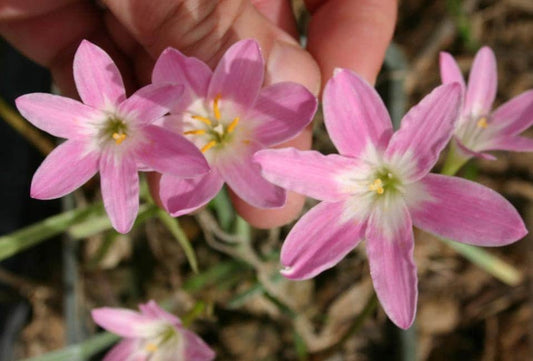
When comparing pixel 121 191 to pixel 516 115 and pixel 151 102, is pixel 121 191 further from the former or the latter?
pixel 516 115

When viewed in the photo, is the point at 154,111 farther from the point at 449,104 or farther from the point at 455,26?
the point at 455,26

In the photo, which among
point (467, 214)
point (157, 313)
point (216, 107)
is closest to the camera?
point (467, 214)

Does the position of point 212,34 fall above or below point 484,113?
above

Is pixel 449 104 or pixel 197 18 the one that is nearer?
pixel 449 104

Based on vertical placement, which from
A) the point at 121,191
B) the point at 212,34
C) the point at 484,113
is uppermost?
the point at 212,34

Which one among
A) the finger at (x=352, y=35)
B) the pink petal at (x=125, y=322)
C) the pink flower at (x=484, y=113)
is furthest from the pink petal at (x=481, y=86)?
the pink petal at (x=125, y=322)

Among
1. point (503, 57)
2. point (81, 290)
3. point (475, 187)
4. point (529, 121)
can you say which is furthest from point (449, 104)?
point (503, 57)

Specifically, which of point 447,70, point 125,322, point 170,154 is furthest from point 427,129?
point 125,322
